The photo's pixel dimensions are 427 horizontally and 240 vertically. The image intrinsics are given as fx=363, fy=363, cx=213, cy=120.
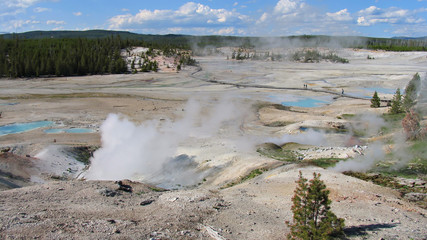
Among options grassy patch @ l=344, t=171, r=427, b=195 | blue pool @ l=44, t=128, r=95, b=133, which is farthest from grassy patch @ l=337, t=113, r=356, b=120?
blue pool @ l=44, t=128, r=95, b=133

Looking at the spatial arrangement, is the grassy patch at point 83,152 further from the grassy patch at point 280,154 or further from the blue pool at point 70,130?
the grassy patch at point 280,154

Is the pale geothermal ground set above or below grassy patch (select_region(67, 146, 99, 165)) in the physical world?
above

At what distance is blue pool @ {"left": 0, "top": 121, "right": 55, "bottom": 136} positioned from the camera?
29.6 m

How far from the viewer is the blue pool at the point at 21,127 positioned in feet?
97.0

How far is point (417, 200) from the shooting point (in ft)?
42.8

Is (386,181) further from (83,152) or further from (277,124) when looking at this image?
(83,152)

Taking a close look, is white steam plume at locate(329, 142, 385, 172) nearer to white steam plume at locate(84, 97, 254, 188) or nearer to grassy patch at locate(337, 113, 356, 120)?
white steam plume at locate(84, 97, 254, 188)

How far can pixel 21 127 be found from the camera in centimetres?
3092

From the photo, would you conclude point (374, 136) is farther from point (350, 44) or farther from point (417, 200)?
point (350, 44)

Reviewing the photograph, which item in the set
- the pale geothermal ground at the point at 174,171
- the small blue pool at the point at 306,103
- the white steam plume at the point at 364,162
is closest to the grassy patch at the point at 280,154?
the pale geothermal ground at the point at 174,171

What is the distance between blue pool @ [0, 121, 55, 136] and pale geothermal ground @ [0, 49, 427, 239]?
1.14 meters

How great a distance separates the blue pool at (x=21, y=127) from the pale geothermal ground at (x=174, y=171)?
1.14 m

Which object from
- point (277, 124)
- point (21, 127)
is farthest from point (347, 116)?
point (21, 127)

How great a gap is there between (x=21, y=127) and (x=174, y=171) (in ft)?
60.1
